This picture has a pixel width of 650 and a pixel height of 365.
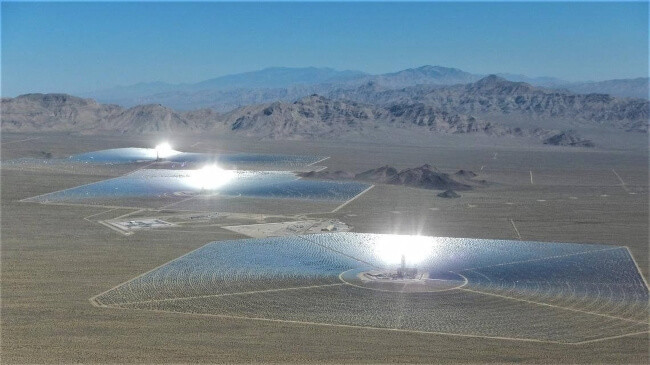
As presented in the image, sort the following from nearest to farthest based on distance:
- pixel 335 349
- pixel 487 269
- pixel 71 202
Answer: pixel 335 349, pixel 487 269, pixel 71 202

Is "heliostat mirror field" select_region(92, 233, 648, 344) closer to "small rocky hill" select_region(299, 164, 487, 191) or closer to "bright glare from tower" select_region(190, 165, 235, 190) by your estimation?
"bright glare from tower" select_region(190, 165, 235, 190)

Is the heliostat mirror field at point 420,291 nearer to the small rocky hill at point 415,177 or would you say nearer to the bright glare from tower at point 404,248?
the bright glare from tower at point 404,248

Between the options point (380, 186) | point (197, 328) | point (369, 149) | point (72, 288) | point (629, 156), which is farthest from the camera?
point (369, 149)

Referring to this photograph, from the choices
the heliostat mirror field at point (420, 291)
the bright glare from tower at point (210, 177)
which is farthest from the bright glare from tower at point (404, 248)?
the bright glare from tower at point (210, 177)

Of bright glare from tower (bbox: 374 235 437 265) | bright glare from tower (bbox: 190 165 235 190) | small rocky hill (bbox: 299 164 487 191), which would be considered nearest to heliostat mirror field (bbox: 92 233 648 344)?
bright glare from tower (bbox: 374 235 437 265)

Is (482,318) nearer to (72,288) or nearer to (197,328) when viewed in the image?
(197,328)

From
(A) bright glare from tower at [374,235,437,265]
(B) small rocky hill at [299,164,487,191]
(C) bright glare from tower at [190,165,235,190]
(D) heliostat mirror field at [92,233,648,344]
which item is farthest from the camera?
(B) small rocky hill at [299,164,487,191]

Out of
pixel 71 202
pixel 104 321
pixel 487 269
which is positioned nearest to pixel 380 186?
pixel 71 202
